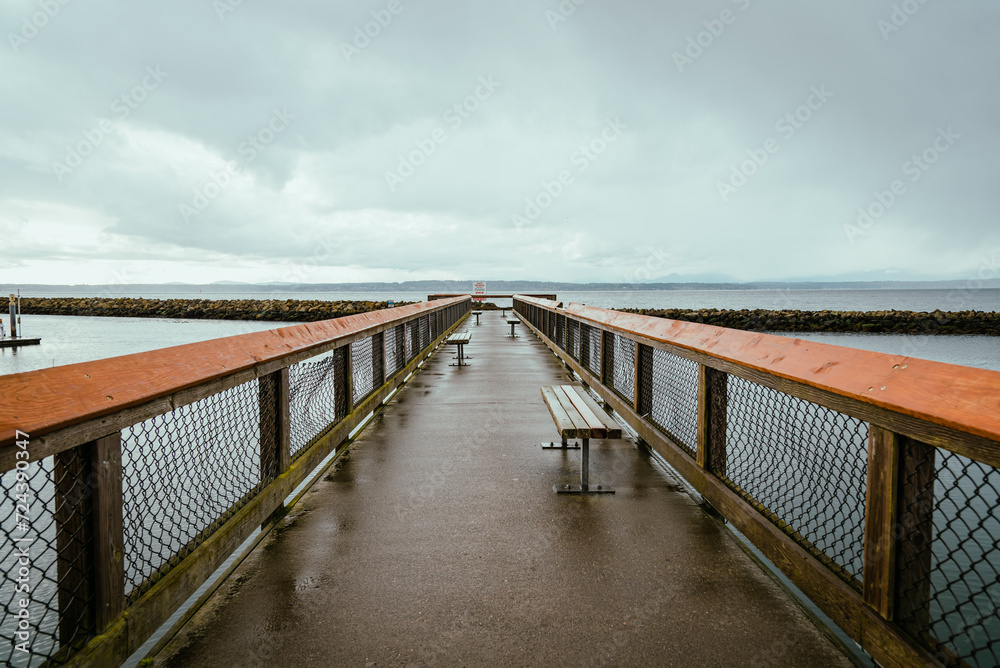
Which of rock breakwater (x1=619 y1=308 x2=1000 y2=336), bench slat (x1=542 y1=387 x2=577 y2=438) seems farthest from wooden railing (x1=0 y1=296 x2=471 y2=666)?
rock breakwater (x1=619 y1=308 x2=1000 y2=336)

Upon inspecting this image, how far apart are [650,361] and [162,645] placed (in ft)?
12.3

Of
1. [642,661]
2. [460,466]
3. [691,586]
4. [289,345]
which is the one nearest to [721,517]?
[691,586]

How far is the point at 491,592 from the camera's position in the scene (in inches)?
101

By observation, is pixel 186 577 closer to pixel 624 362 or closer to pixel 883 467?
pixel 883 467

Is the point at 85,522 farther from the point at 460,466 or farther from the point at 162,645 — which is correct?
the point at 460,466

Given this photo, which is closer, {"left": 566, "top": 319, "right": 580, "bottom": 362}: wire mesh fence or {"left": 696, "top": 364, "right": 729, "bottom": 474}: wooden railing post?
{"left": 696, "top": 364, "right": 729, "bottom": 474}: wooden railing post

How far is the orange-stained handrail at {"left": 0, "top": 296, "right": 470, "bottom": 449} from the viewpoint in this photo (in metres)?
1.51

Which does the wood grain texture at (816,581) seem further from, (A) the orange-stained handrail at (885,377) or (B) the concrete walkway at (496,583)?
(A) the orange-stained handrail at (885,377)

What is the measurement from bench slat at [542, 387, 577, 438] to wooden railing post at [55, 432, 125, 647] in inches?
98.2

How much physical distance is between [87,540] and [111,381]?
0.51m

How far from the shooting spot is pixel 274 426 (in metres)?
3.35

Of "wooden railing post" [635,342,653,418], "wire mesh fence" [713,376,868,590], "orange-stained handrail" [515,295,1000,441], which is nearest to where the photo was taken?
"orange-stained handrail" [515,295,1000,441]

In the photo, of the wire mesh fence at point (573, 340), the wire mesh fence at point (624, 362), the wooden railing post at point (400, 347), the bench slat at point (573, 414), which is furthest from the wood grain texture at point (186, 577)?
the wire mesh fence at point (573, 340)

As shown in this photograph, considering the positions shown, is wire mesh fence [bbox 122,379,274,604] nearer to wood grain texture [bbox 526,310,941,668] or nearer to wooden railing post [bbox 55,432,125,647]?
wooden railing post [bbox 55,432,125,647]
